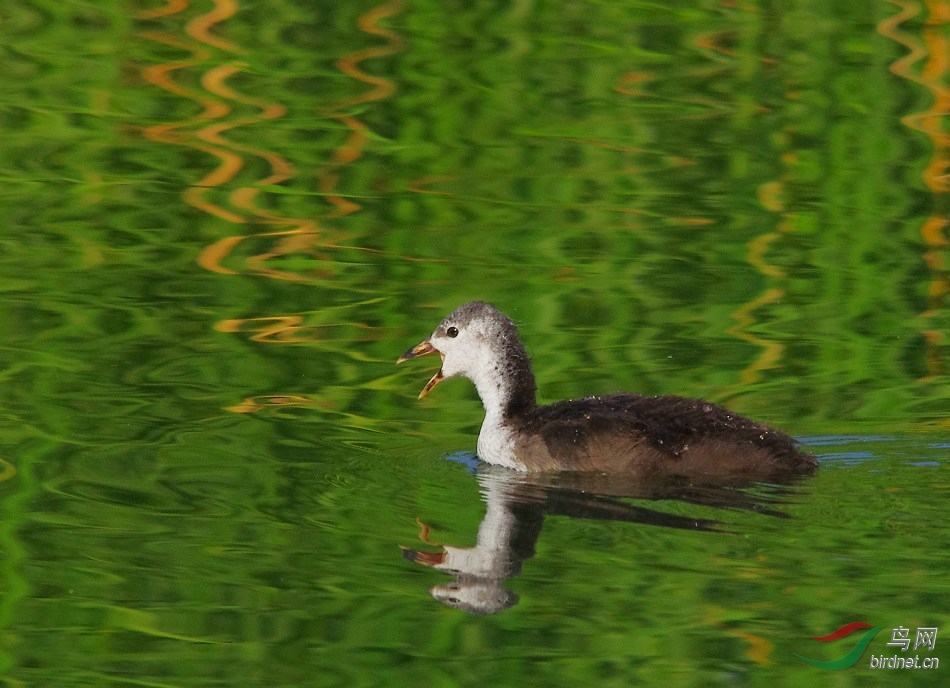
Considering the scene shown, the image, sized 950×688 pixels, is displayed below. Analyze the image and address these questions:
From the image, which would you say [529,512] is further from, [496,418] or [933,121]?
[933,121]

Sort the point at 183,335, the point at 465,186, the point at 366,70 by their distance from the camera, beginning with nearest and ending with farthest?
the point at 183,335 → the point at 465,186 → the point at 366,70

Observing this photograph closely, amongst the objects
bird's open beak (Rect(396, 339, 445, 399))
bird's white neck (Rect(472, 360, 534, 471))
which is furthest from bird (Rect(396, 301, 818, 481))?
bird's open beak (Rect(396, 339, 445, 399))

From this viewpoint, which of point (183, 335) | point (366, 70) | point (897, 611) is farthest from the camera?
point (366, 70)

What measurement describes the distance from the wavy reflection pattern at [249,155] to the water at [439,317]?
4 centimetres

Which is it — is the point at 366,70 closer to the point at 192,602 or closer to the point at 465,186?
the point at 465,186

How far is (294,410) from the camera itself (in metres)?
9.63

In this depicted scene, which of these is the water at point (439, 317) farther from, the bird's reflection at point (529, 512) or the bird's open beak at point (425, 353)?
the bird's open beak at point (425, 353)

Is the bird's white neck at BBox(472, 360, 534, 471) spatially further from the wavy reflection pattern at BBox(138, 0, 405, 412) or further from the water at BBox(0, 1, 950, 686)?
the wavy reflection pattern at BBox(138, 0, 405, 412)

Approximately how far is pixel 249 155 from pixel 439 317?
3695 millimetres

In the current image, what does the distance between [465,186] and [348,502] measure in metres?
5.61

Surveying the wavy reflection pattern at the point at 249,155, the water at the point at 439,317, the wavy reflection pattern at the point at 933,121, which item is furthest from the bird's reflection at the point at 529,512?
the wavy reflection pattern at the point at 933,121

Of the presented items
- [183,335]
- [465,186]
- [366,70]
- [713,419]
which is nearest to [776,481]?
[713,419]

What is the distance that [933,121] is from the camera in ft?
49.6

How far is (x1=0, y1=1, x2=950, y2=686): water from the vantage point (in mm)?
6930
